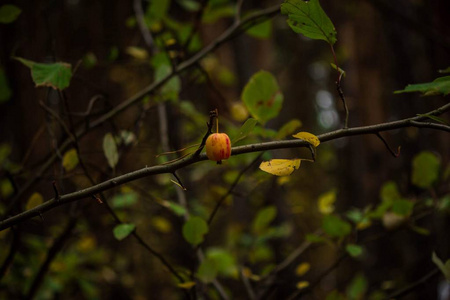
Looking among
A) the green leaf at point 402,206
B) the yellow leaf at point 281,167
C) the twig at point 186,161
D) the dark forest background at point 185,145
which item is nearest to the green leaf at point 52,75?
the dark forest background at point 185,145

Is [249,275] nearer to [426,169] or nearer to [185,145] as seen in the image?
[426,169]

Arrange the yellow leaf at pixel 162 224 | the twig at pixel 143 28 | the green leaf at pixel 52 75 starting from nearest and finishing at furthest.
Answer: the green leaf at pixel 52 75, the twig at pixel 143 28, the yellow leaf at pixel 162 224

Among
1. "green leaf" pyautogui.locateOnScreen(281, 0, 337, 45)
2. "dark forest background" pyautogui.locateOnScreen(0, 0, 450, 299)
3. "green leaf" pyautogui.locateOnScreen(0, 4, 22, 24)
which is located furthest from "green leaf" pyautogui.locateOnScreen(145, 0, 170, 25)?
"green leaf" pyautogui.locateOnScreen(281, 0, 337, 45)

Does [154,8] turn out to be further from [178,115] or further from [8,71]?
[178,115]

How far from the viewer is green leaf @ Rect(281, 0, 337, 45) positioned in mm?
417

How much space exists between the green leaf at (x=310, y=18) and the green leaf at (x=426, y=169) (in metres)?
0.43

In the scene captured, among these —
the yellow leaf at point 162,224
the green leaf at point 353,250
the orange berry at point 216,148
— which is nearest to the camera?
the orange berry at point 216,148

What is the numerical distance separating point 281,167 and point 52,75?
0.39m

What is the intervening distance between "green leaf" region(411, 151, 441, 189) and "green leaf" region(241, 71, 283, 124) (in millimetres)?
356

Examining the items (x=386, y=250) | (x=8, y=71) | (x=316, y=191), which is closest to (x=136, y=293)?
(x=386, y=250)

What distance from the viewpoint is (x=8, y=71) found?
0.91 metres

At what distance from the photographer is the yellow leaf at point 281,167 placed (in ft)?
1.30

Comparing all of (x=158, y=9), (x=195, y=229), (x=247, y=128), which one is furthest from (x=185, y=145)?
(x=247, y=128)

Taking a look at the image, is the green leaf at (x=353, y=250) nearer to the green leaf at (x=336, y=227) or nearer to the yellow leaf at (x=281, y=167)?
the green leaf at (x=336, y=227)
